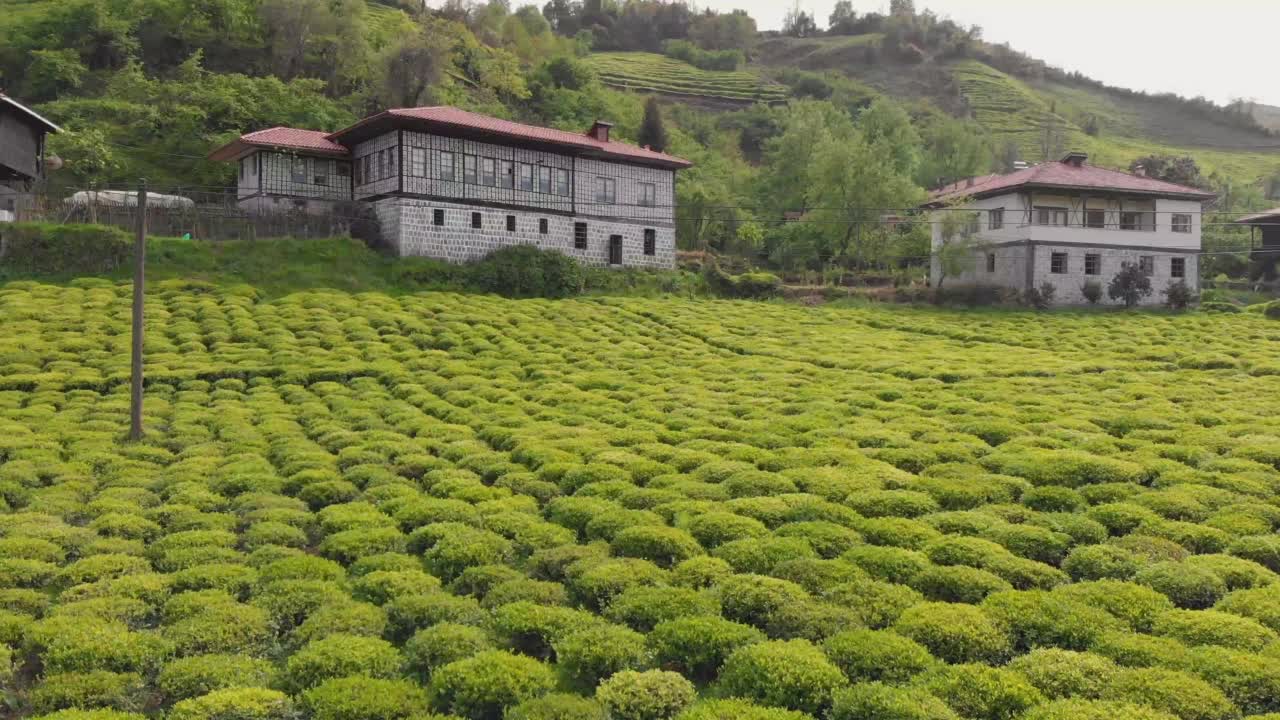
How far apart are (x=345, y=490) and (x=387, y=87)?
66308mm

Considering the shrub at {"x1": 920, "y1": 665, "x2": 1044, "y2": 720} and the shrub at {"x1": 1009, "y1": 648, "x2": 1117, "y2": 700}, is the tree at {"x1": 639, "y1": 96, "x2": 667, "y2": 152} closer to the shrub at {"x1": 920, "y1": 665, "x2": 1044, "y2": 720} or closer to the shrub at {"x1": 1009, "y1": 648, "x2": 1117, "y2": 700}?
the shrub at {"x1": 1009, "y1": 648, "x2": 1117, "y2": 700}

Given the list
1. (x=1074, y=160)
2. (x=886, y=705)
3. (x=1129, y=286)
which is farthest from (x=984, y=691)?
(x=1074, y=160)

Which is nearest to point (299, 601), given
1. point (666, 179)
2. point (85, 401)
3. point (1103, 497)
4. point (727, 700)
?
point (727, 700)

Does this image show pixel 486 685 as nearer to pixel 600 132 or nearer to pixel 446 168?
pixel 446 168

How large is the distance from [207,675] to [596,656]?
16.7 ft

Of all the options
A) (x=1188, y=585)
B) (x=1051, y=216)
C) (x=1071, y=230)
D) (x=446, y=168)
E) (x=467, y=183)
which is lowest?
(x=1188, y=585)

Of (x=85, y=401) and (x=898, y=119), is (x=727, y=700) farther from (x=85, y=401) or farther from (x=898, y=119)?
(x=898, y=119)

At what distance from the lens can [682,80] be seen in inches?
6230

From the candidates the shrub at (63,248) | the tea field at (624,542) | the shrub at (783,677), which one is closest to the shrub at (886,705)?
the tea field at (624,542)

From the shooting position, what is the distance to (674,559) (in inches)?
679

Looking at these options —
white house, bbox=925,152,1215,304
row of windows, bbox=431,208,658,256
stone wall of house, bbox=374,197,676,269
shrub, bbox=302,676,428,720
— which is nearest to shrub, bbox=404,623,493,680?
shrub, bbox=302,676,428,720

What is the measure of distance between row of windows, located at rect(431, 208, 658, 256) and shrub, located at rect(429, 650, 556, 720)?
4350cm

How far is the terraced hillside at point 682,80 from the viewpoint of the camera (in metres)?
151

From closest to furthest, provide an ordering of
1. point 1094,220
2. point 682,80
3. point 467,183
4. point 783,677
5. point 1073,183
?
point 783,677 < point 467,183 < point 1073,183 < point 1094,220 < point 682,80
